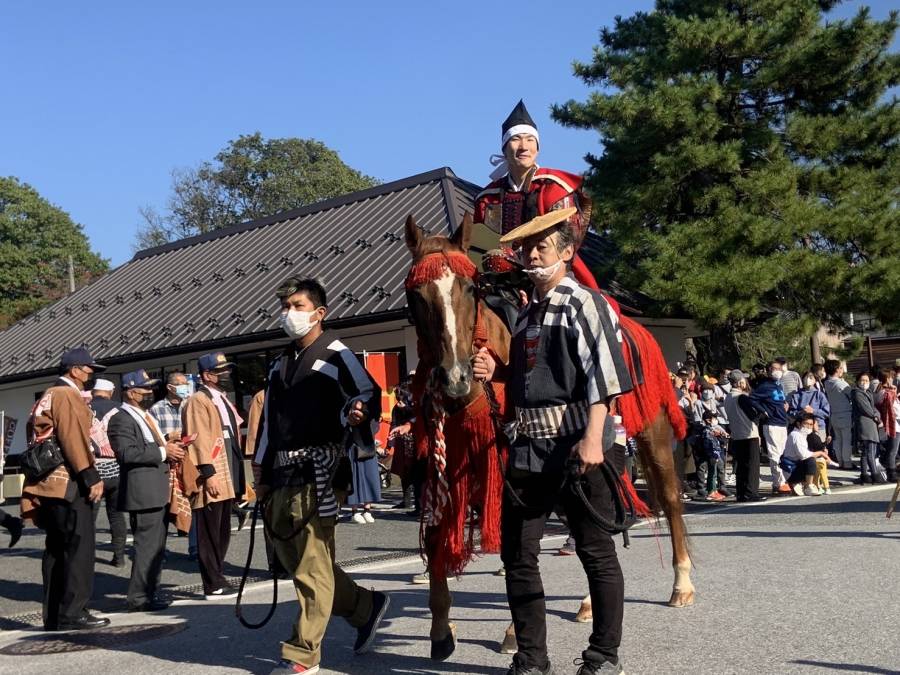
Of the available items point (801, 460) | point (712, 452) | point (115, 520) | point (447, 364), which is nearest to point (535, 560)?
point (447, 364)

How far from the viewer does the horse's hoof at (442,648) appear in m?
5.41

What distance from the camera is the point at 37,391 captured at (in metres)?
30.6

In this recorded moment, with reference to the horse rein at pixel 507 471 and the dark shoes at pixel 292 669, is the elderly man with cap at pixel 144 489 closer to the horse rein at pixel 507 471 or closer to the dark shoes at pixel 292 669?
the dark shoes at pixel 292 669

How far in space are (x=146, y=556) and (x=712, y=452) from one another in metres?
9.04

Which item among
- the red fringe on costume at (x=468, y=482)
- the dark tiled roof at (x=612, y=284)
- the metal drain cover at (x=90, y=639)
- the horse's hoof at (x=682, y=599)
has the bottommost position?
the metal drain cover at (x=90, y=639)

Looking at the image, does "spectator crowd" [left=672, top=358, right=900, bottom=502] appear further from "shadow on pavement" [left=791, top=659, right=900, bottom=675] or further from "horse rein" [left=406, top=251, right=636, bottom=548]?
"shadow on pavement" [left=791, top=659, right=900, bottom=675]

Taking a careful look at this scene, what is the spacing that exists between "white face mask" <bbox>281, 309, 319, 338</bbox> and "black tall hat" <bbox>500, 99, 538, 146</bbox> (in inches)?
72.6

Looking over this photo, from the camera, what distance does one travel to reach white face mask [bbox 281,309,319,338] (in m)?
5.73

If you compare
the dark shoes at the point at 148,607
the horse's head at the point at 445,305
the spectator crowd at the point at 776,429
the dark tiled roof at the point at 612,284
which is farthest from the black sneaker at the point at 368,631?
the dark tiled roof at the point at 612,284

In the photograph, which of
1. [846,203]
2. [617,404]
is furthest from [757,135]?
[617,404]

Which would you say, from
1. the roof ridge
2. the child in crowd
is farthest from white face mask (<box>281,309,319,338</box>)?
the roof ridge

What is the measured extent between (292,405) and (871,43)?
1866 cm

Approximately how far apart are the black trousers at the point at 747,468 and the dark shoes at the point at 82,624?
9.47m

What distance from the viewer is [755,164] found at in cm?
2038
